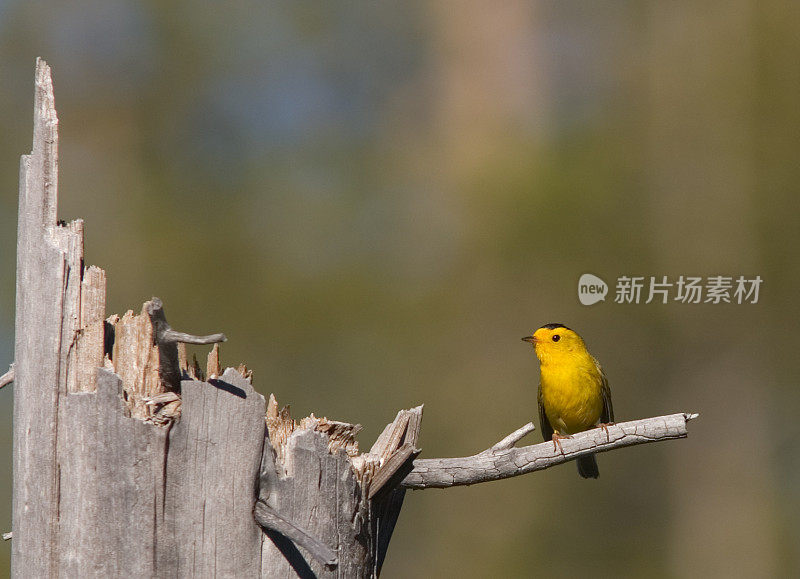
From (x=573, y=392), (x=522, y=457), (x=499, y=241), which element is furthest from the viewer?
(x=499, y=241)

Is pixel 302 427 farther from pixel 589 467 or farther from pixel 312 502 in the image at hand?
pixel 589 467

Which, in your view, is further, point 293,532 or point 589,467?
point 589,467

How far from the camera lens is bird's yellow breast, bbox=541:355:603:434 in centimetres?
662

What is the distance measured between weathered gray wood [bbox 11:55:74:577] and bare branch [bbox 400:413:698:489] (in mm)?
1356

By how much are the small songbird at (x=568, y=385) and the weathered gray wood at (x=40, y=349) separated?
424 centimetres

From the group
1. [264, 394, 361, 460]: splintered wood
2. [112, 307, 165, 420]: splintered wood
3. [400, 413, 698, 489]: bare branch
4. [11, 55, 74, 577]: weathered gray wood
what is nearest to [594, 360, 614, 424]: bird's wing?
[400, 413, 698, 489]: bare branch

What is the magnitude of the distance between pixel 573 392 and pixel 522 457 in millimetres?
2978

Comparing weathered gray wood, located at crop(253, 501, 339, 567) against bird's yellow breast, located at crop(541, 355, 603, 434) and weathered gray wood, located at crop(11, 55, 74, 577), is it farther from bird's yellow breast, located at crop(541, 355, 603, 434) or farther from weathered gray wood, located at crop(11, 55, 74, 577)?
bird's yellow breast, located at crop(541, 355, 603, 434)

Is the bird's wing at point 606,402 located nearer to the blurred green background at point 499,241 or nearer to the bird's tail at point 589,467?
the bird's tail at point 589,467

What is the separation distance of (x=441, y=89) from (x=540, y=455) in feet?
50.3

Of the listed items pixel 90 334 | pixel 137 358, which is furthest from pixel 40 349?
pixel 137 358

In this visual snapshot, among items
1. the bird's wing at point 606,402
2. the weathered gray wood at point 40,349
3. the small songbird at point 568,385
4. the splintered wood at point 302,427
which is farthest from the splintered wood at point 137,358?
the bird's wing at point 606,402

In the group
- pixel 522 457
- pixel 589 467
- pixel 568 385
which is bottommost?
pixel 522 457

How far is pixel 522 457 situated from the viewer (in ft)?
12.2
